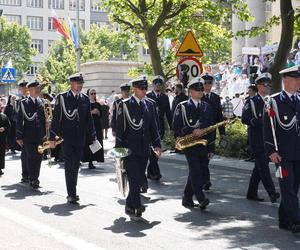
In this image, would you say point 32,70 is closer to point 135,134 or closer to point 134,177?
point 135,134

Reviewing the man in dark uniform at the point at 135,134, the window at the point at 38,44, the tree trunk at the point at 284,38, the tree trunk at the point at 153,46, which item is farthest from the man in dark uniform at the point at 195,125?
the window at the point at 38,44

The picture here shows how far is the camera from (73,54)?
76.0 m

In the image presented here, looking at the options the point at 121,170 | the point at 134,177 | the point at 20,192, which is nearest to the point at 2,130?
the point at 20,192

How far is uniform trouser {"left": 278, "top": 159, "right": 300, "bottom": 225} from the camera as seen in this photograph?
27.1 feet

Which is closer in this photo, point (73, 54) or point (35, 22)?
point (73, 54)

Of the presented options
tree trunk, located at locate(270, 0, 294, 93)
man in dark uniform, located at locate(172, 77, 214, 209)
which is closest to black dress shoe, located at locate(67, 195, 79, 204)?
man in dark uniform, located at locate(172, 77, 214, 209)

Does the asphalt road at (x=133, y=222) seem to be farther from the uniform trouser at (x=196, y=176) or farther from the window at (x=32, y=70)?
the window at (x=32, y=70)

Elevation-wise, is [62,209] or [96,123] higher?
[96,123]

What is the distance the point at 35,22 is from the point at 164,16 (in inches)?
3517

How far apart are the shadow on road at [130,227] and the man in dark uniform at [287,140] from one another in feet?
5.92

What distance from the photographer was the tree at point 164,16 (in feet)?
79.0

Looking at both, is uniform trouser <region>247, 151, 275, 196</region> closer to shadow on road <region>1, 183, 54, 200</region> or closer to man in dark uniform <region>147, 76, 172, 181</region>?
man in dark uniform <region>147, 76, 172, 181</region>

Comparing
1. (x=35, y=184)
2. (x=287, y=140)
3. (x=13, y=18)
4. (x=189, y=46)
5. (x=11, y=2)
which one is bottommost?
(x=35, y=184)

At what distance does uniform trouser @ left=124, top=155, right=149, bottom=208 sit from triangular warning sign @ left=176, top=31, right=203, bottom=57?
8.78 meters
